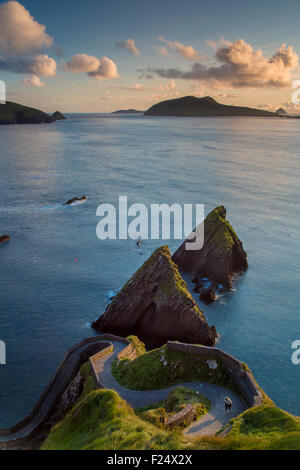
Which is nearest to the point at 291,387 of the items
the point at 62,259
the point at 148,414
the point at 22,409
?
the point at 148,414

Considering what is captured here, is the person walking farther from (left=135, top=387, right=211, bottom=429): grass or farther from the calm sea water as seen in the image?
the calm sea water

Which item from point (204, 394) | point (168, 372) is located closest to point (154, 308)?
point (168, 372)

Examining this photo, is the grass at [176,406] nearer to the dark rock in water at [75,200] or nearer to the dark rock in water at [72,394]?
the dark rock in water at [72,394]

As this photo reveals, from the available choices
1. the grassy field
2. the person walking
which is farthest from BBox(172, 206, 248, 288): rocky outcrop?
the person walking

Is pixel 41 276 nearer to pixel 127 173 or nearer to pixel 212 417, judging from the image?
pixel 212 417

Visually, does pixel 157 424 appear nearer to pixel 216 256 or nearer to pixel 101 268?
pixel 216 256
